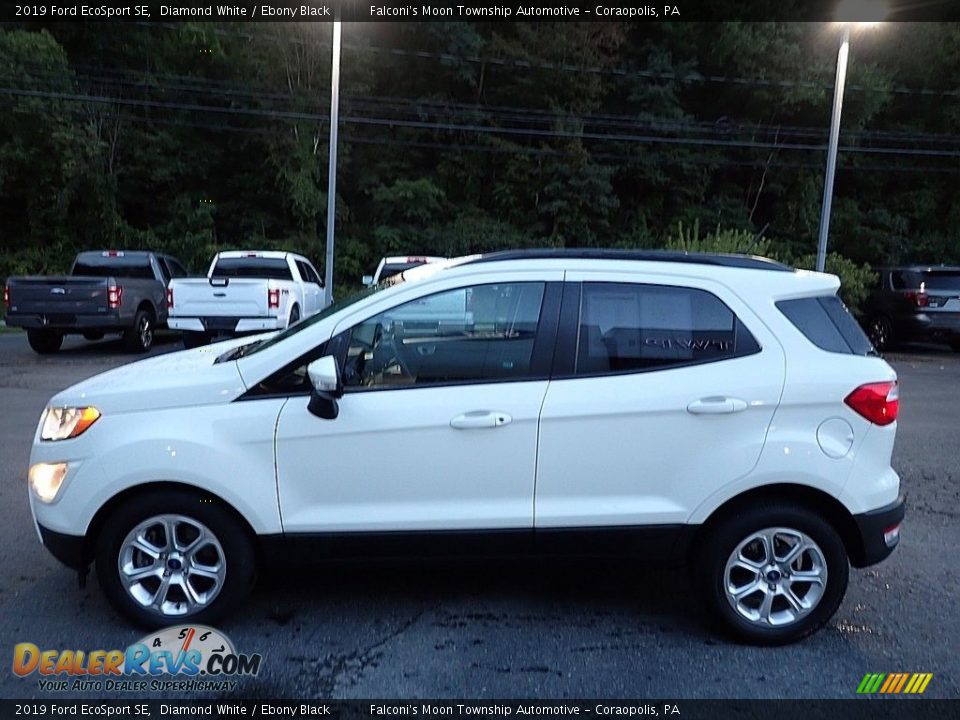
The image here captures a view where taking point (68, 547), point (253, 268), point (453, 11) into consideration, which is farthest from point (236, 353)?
point (453, 11)

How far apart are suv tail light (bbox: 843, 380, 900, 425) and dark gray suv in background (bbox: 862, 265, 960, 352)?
42.9 ft

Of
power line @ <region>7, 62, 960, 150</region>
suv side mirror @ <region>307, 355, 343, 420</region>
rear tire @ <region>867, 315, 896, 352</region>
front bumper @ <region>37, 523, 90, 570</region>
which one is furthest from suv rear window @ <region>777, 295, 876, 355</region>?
power line @ <region>7, 62, 960, 150</region>

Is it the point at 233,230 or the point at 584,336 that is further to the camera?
the point at 233,230

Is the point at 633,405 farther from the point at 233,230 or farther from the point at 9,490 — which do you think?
the point at 233,230

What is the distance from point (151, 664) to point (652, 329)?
106 inches

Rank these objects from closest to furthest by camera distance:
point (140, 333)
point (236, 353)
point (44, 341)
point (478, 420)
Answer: point (478, 420) → point (236, 353) → point (44, 341) → point (140, 333)

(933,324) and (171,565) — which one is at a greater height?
(933,324)

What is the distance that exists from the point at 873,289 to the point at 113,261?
16.2 meters

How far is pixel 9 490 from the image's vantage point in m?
5.80

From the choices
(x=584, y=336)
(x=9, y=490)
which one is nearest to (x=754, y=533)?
(x=584, y=336)

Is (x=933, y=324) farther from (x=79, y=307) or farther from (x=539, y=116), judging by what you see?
(x=539, y=116)

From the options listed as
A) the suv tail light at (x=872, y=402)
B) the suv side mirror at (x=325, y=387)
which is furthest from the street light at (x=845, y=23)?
the suv side mirror at (x=325, y=387)

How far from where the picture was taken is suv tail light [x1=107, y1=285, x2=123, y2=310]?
13.6m

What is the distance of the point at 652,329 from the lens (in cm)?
371
